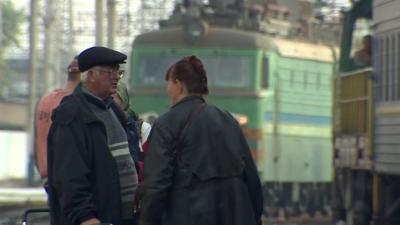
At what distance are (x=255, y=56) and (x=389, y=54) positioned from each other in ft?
31.0

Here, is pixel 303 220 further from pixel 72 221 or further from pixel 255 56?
pixel 72 221

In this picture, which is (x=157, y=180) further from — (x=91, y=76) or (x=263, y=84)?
(x=263, y=84)

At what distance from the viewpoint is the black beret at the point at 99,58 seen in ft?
24.7

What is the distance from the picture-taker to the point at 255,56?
27219 mm

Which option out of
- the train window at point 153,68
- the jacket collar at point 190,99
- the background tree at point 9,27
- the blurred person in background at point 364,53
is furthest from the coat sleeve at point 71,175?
the background tree at point 9,27

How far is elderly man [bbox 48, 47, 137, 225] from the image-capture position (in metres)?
7.27

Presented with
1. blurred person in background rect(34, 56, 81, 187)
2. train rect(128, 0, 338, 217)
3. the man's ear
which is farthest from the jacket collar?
train rect(128, 0, 338, 217)

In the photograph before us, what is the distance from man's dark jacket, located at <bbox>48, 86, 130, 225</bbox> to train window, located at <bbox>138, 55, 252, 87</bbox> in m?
19.7


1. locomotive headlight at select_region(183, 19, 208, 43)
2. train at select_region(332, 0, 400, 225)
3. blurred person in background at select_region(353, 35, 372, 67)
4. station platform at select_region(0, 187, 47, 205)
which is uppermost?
locomotive headlight at select_region(183, 19, 208, 43)

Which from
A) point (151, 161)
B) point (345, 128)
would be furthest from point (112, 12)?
point (151, 161)

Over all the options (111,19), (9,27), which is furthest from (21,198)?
(9,27)

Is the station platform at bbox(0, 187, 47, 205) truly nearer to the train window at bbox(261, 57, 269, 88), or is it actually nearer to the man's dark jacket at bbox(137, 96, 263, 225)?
the train window at bbox(261, 57, 269, 88)

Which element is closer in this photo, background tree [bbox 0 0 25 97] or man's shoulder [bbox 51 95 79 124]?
man's shoulder [bbox 51 95 79 124]

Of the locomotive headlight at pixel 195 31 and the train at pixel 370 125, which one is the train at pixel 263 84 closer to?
the locomotive headlight at pixel 195 31
